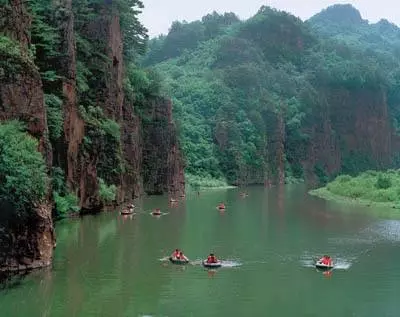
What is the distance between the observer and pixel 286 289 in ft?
90.9

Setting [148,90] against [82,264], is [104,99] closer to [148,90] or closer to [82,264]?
[148,90]

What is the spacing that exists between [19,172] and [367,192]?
51310 mm

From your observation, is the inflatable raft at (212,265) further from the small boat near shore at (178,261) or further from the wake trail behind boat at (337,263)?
the wake trail behind boat at (337,263)

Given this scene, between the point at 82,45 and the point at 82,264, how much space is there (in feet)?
87.8

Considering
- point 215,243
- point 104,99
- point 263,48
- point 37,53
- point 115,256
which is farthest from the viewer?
point 263,48

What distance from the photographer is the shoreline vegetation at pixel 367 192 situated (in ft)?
217

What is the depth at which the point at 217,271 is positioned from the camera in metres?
30.9

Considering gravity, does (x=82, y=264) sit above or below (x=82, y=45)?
below

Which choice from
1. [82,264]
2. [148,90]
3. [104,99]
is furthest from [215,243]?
[148,90]

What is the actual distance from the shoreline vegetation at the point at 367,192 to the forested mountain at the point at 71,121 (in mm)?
17888

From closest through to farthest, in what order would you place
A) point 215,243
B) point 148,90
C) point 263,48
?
point 215,243 < point 148,90 < point 263,48

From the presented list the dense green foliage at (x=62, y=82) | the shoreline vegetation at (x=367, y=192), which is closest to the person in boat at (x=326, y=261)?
the dense green foliage at (x=62, y=82)

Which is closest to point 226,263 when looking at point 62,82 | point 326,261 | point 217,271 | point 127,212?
point 217,271

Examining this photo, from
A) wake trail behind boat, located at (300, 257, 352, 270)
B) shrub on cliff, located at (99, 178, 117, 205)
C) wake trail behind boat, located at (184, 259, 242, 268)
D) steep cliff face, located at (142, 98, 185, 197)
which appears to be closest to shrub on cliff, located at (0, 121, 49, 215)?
wake trail behind boat, located at (184, 259, 242, 268)
